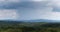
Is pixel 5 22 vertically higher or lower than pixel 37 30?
higher

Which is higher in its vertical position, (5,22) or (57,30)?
(5,22)

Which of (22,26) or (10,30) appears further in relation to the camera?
(22,26)

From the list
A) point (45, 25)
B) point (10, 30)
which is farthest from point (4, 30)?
point (45, 25)

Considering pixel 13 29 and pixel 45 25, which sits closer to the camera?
pixel 13 29

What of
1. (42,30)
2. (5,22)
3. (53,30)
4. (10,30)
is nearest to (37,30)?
(42,30)

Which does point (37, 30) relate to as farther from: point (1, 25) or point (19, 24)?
point (1, 25)

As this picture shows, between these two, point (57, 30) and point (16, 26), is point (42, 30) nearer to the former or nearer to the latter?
point (57, 30)
